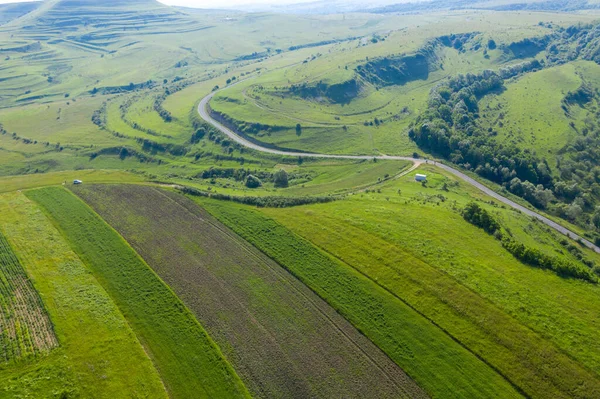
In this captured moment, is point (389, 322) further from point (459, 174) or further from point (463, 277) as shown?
point (459, 174)

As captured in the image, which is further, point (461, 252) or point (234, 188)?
point (234, 188)

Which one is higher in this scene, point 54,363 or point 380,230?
point 380,230

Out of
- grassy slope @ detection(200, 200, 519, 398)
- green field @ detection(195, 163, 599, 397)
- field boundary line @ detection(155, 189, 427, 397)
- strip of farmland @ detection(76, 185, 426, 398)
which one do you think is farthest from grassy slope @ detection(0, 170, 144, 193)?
grassy slope @ detection(200, 200, 519, 398)

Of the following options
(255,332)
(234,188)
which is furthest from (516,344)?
(234,188)

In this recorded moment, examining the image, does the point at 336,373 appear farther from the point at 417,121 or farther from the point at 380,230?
the point at 417,121

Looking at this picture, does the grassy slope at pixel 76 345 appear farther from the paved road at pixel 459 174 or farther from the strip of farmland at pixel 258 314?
the paved road at pixel 459 174
